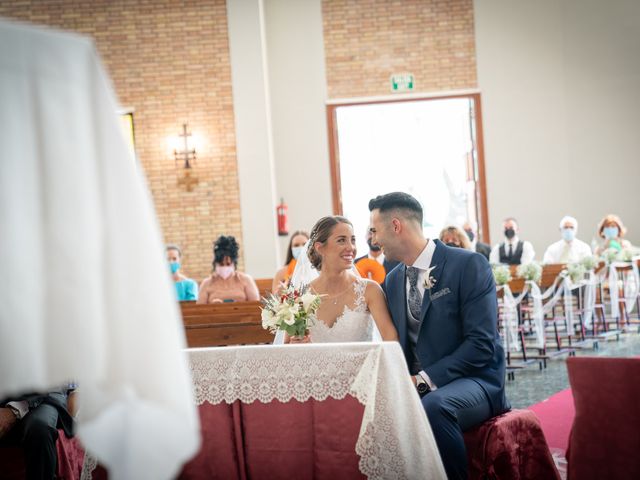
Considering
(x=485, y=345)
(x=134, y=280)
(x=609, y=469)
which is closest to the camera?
(x=134, y=280)

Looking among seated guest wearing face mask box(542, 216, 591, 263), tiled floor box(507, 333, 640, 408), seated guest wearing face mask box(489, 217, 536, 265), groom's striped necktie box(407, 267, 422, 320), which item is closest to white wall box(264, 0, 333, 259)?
seated guest wearing face mask box(489, 217, 536, 265)

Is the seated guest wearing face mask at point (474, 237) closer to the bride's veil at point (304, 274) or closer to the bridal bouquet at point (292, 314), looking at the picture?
the bride's veil at point (304, 274)

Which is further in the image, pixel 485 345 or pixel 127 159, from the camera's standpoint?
pixel 485 345

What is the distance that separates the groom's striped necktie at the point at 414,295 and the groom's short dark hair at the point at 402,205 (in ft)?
0.90

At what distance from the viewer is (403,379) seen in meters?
3.08

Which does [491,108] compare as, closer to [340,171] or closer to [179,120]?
[340,171]

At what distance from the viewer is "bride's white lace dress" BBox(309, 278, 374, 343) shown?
420 cm

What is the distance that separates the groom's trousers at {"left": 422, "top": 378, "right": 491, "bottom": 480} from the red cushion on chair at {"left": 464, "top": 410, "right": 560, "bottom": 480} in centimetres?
8

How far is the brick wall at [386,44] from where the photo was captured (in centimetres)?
1298

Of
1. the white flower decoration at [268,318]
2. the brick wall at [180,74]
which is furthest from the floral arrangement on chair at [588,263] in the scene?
the white flower decoration at [268,318]

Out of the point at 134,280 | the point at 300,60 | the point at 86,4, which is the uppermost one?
the point at 86,4

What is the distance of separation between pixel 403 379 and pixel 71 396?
6.20ft

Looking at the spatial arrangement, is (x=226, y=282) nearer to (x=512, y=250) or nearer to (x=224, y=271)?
(x=224, y=271)

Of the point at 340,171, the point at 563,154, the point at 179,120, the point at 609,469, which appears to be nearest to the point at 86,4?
the point at 179,120
